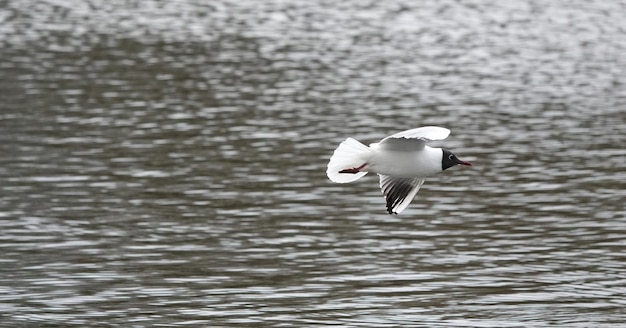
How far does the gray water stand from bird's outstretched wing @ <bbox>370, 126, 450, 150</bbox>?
2262 millimetres

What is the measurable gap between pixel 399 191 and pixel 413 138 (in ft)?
2.74

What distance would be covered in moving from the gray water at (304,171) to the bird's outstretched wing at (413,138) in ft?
7.42

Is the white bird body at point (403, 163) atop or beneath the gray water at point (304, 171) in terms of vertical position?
atop

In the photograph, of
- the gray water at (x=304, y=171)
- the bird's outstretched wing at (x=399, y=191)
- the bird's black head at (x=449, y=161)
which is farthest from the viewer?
the gray water at (x=304, y=171)

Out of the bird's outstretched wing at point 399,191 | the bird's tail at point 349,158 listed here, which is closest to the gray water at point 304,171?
the bird's outstretched wing at point 399,191

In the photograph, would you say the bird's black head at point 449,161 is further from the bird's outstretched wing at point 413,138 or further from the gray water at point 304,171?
the gray water at point 304,171

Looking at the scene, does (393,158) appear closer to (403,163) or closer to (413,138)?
(403,163)

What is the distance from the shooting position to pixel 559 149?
22328mm

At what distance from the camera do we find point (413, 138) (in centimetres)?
1173

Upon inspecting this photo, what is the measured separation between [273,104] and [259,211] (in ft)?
26.5

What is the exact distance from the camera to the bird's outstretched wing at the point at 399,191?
12.3 meters

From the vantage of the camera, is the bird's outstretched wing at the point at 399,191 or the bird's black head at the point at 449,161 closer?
the bird's black head at the point at 449,161

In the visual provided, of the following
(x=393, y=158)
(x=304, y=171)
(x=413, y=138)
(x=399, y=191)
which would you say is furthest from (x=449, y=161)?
(x=304, y=171)

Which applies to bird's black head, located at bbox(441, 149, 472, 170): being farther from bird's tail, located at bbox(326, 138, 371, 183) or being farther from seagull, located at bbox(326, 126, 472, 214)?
bird's tail, located at bbox(326, 138, 371, 183)
